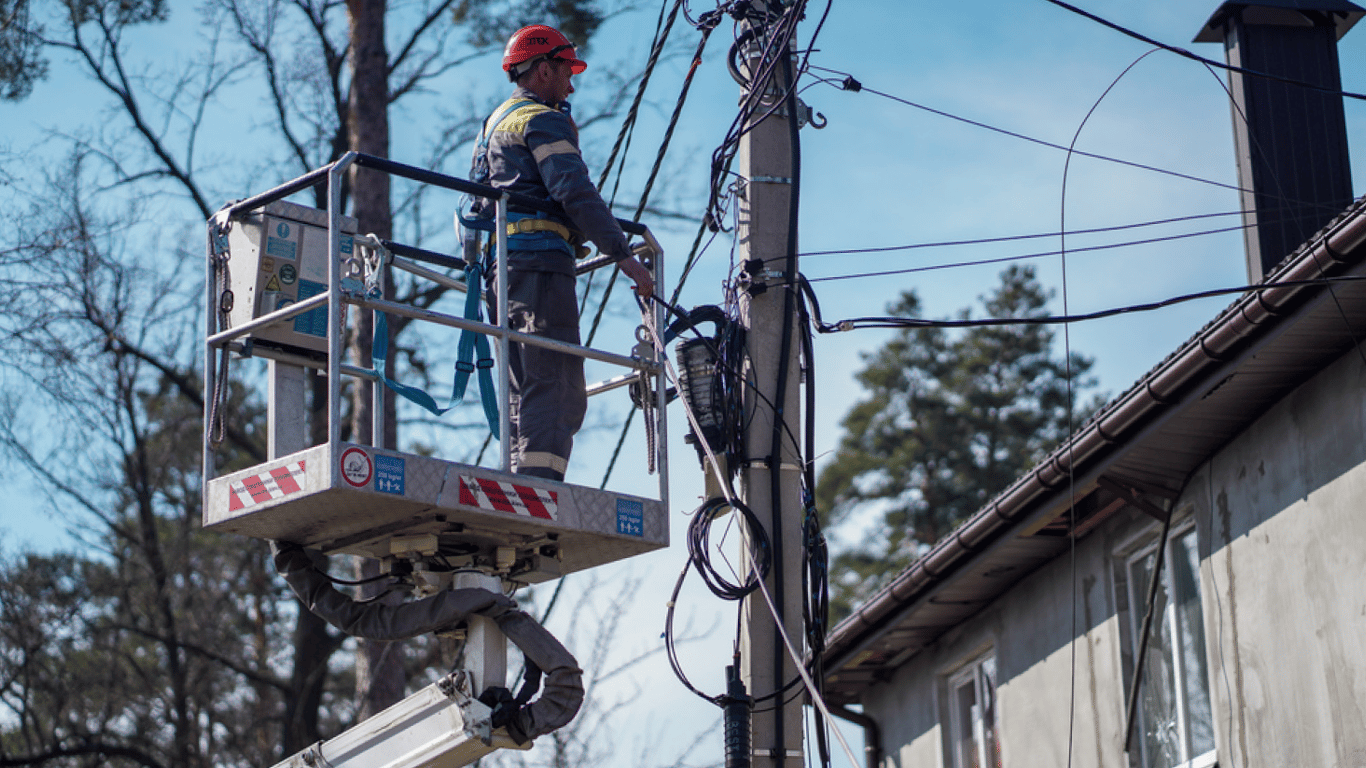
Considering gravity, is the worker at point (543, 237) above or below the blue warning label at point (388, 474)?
above

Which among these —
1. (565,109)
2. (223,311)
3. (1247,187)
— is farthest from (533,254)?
(1247,187)

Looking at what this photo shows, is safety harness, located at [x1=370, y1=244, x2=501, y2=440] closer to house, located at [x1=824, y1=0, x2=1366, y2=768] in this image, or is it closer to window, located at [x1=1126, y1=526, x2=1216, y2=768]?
house, located at [x1=824, y1=0, x2=1366, y2=768]

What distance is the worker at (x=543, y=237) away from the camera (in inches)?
320

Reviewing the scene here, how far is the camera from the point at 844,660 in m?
16.2

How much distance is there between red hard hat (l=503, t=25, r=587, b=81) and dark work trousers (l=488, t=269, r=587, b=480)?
1.08 metres

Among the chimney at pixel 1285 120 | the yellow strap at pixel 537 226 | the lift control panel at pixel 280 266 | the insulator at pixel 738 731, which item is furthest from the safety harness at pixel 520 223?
the chimney at pixel 1285 120

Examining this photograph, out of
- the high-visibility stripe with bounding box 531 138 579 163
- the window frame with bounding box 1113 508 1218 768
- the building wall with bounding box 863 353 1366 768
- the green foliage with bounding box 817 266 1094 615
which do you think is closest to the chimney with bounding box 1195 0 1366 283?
the window frame with bounding box 1113 508 1218 768

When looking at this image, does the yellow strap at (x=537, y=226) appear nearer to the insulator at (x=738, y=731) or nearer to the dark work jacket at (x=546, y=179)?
the dark work jacket at (x=546, y=179)

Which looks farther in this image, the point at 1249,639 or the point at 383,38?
the point at 383,38

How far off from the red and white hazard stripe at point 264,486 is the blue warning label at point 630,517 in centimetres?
149

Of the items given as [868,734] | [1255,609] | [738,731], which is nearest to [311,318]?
[738,731]

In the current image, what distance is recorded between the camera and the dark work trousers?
8.12 meters

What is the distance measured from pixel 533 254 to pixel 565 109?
0.83 meters

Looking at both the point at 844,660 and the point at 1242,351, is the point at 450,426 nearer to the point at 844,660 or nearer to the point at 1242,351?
the point at 844,660
